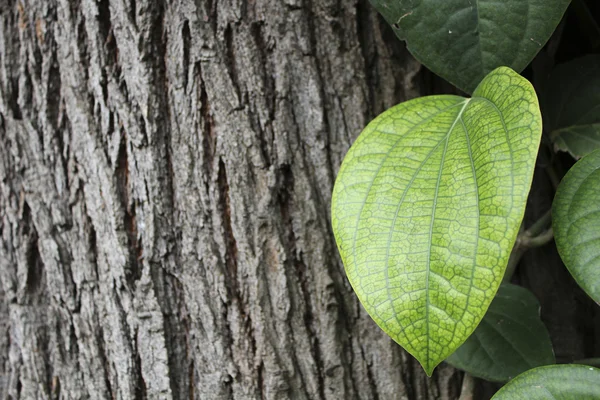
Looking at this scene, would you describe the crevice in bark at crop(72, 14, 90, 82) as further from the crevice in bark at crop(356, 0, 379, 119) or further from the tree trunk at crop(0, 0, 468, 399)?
the crevice in bark at crop(356, 0, 379, 119)

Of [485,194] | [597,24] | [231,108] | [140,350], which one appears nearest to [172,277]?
[140,350]

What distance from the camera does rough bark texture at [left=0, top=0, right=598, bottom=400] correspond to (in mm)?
801

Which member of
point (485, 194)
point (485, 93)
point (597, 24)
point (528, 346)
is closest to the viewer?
point (485, 194)

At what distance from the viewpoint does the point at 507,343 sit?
2.56ft

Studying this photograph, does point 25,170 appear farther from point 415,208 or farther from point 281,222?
point 415,208

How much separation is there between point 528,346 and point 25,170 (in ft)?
2.92

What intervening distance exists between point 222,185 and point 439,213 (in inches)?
15.0

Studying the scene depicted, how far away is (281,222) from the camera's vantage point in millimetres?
814

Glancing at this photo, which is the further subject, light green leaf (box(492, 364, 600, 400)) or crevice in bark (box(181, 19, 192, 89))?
crevice in bark (box(181, 19, 192, 89))

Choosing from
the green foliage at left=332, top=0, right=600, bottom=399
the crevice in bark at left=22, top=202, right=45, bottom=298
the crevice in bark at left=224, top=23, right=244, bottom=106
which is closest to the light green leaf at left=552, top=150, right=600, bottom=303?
the green foliage at left=332, top=0, right=600, bottom=399

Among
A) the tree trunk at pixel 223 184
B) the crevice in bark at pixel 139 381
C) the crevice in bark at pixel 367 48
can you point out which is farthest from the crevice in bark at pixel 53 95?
the crevice in bark at pixel 367 48

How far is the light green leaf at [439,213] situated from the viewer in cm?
50

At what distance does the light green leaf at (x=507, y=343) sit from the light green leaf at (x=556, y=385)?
147 mm

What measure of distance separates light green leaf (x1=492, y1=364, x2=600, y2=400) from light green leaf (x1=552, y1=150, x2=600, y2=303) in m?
0.09
